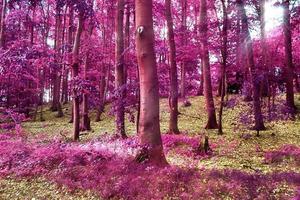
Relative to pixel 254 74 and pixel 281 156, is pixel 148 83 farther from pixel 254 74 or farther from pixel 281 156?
pixel 254 74

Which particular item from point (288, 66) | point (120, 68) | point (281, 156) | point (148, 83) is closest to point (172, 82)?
point (120, 68)

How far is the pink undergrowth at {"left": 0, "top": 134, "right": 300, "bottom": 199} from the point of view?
7.04 metres

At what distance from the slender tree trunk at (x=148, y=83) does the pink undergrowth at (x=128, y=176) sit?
383 mm

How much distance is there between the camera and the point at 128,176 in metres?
7.75

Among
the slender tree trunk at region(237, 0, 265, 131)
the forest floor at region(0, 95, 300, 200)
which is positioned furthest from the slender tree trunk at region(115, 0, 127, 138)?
the slender tree trunk at region(237, 0, 265, 131)

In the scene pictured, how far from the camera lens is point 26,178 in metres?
8.54

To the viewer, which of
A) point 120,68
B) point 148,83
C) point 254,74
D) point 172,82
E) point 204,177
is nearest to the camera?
point 204,177

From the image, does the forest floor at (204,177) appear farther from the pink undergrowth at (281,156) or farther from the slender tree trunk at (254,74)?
the slender tree trunk at (254,74)

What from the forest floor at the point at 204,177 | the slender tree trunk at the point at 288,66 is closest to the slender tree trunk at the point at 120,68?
the forest floor at the point at 204,177

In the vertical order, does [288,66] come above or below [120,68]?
above

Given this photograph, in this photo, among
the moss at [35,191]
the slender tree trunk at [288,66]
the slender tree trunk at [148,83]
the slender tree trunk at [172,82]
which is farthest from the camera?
the slender tree trunk at [288,66]

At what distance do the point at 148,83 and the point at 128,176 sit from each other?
2283mm

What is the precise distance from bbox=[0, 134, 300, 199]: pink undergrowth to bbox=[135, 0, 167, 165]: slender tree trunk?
1.26ft

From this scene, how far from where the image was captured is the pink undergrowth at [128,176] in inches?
277
